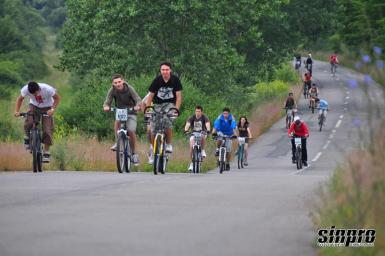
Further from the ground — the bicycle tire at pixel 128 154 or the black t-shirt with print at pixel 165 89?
the black t-shirt with print at pixel 165 89

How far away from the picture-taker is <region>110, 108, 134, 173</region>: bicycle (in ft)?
53.1

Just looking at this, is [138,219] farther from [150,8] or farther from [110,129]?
[150,8]

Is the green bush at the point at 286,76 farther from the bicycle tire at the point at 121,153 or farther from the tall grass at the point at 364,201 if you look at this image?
the tall grass at the point at 364,201

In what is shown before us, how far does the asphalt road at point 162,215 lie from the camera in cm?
673

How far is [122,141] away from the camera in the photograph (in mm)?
16188

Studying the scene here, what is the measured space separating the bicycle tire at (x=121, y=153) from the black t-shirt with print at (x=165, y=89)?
36.1 inches

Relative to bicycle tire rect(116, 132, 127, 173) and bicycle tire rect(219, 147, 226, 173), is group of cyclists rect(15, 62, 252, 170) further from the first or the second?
bicycle tire rect(219, 147, 226, 173)

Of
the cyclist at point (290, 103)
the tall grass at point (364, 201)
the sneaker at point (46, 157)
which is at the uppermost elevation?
the cyclist at point (290, 103)

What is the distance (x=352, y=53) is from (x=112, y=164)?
44.3 ft

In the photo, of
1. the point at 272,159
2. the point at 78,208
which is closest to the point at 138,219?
the point at 78,208

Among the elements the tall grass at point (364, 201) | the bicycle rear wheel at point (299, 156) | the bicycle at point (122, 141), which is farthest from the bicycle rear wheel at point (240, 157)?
the tall grass at point (364, 201)

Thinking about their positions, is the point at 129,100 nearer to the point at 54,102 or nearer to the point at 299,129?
the point at 54,102

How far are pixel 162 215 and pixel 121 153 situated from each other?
7953 mm

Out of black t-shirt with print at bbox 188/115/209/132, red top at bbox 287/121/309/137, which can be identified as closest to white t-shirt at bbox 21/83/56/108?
black t-shirt with print at bbox 188/115/209/132
